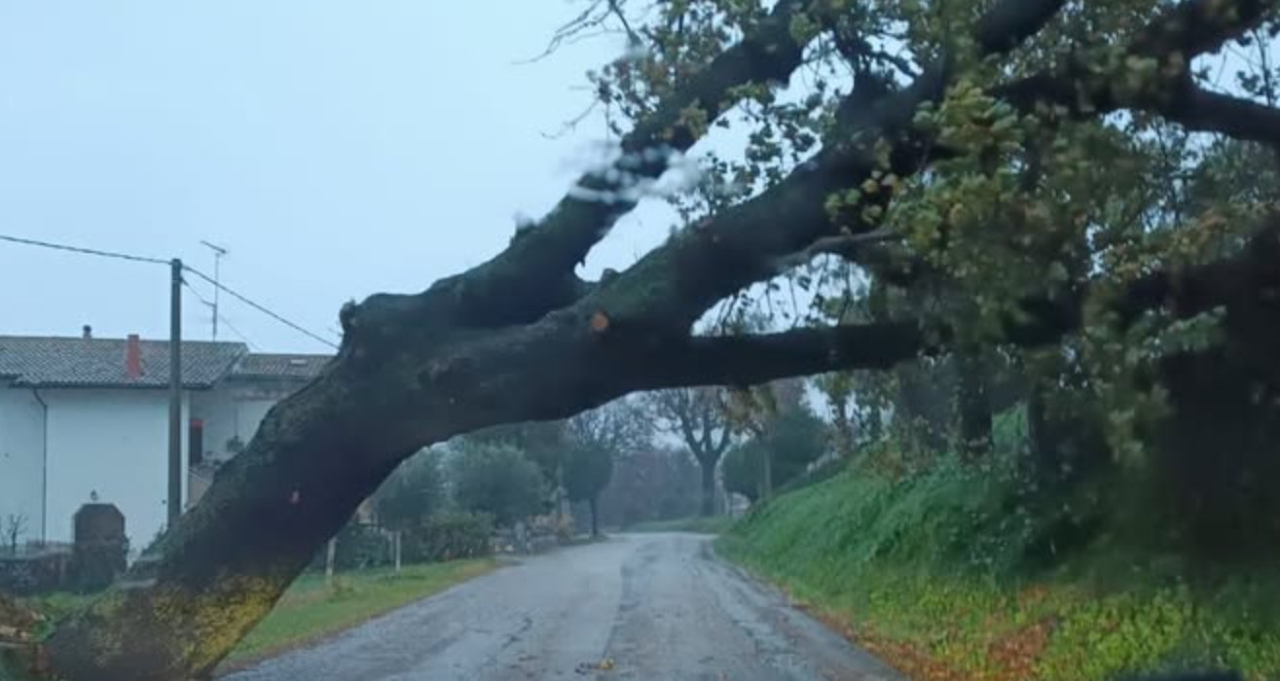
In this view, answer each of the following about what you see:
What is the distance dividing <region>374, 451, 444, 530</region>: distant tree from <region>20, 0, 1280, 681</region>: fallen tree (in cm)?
4636

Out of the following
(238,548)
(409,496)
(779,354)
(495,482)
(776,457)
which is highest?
(776,457)

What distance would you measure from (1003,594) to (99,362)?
43.6 m

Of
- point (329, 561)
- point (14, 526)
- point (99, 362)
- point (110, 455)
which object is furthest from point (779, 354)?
point (99, 362)

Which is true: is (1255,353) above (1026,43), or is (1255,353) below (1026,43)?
below

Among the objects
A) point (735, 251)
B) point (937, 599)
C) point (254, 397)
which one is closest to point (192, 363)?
point (254, 397)

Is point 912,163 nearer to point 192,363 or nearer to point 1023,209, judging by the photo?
point 1023,209

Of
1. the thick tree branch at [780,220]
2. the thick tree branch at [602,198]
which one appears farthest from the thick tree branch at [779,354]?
the thick tree branch at [602,198]

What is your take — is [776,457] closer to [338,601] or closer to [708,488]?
[708,488]

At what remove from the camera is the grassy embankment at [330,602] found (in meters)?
25.0

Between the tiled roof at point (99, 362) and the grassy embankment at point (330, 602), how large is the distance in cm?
1045

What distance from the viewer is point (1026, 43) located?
13547 mm

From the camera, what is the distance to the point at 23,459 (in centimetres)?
6056

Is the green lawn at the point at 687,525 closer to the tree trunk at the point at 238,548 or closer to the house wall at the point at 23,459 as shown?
the house wall at the point at 23,459

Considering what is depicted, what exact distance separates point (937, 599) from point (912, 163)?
16130mm
